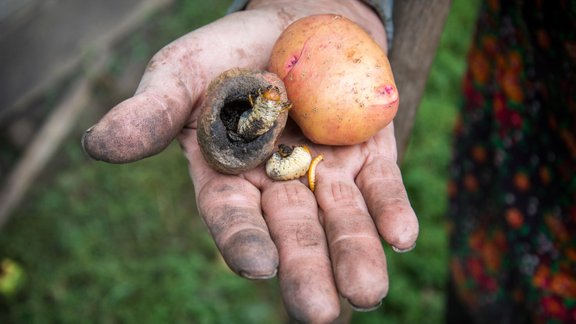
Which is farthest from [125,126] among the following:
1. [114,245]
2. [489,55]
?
[114,245]

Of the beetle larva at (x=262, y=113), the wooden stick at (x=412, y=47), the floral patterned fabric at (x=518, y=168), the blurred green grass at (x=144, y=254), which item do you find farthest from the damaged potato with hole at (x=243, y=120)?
the blurred green grass at (x=144, y=254)

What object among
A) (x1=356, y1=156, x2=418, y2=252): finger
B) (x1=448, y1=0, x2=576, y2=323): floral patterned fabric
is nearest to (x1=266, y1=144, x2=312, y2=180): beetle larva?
(x1=356, y1=156, x2=418, y2=252): finger

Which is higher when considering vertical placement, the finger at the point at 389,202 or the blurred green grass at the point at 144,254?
the finger at the point at 389,202

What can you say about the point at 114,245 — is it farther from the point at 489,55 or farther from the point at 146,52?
the point at 489,55

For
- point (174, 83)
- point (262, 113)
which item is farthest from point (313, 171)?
point (174, 83)

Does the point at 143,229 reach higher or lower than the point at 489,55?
lower

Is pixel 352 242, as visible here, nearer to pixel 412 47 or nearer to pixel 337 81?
pixel 337 81

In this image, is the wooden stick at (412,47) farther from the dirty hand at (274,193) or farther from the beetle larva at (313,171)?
the beetle larva at (313,171)
